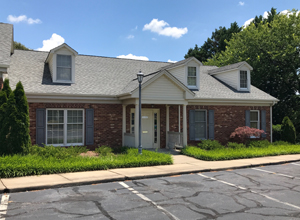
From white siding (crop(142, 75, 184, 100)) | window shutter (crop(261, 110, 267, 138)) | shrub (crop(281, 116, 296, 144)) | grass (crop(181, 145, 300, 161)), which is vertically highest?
white siding (crop(142, 75, 184, 100))

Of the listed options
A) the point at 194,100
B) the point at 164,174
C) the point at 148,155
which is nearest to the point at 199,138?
the point at 194,100

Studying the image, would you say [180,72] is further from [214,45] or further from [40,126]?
[214,45]

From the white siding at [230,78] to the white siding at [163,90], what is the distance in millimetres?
6074

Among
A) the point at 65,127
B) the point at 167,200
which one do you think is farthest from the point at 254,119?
the point at 167,200

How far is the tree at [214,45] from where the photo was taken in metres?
43.9

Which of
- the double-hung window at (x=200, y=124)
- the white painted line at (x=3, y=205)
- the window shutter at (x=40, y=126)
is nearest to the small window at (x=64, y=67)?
the window shutter at (x=40, y=126)

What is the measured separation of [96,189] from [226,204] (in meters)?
3.49

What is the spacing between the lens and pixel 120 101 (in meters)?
15.7

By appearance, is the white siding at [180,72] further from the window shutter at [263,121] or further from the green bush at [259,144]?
the window shutter at [263,121]

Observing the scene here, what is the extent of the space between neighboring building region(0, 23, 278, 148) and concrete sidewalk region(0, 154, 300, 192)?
3.44 metres

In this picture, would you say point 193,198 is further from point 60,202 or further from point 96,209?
point 60,202

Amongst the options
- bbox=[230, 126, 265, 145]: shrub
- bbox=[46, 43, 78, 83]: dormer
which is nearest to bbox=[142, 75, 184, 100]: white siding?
bbox=[46, 43, 78, 83]: dormer

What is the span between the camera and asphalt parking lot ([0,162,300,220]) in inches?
231

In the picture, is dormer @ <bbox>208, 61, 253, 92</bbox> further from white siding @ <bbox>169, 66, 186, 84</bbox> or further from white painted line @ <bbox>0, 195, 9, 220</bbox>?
white painted line @ <bbox>0, 195, 9, 220</bbox>
